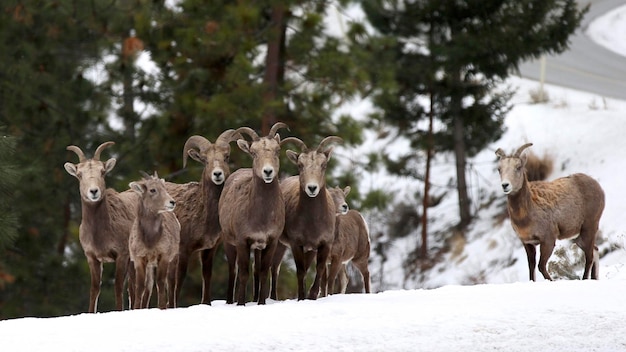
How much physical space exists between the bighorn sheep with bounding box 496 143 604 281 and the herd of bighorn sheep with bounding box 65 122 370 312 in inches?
88.3

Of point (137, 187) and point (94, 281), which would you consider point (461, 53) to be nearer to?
point (137, 187)

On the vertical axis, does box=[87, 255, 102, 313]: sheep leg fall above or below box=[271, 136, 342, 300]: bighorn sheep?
below

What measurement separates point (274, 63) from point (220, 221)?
31.4 ft

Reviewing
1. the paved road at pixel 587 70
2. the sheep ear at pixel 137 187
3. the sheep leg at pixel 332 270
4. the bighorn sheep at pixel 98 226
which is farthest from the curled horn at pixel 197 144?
the paved road at pixel 587 70

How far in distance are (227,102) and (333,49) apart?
2444mm

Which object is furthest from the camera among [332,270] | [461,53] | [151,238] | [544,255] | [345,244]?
[461,53]

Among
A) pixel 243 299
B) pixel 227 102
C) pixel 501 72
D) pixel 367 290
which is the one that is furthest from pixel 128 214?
pixel 501 72

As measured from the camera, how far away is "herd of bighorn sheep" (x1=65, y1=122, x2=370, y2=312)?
11609 mm

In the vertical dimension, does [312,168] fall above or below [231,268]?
above

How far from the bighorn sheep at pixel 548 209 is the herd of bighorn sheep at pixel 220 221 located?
2.24 meters

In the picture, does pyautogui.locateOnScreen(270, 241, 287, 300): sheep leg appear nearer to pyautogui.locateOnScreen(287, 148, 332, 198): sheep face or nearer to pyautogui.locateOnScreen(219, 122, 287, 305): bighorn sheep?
pyautogui.locateOnScreen(219, 122, 287, 305): bighorn sheep

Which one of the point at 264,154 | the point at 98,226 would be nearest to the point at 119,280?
the point at 98,226

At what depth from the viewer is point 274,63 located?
2144 centimetres

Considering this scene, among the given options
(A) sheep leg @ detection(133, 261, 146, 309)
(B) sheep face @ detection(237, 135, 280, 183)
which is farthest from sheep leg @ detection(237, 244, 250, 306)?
(A) sheep leg @ detection(133, 261, 146, 309)
